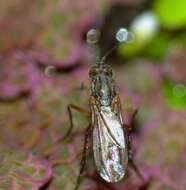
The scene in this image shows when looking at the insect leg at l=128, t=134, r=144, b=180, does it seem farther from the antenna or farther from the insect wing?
the antenna

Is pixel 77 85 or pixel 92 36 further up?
pixel 92 36

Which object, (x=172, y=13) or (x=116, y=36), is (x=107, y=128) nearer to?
(x=116, y=36)

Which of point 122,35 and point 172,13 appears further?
point 172,13

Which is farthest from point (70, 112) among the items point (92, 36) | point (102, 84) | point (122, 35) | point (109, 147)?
point (122, 35)

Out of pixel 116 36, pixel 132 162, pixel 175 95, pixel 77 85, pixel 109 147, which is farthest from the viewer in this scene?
pixel 116 36

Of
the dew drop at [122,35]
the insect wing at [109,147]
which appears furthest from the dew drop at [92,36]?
the insect wing at [109,147]

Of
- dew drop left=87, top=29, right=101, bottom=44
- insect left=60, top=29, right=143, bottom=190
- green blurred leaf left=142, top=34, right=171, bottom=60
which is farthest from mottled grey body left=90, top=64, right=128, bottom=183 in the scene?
green blurred leaf left=142, top=34, right=171, bottom=60
